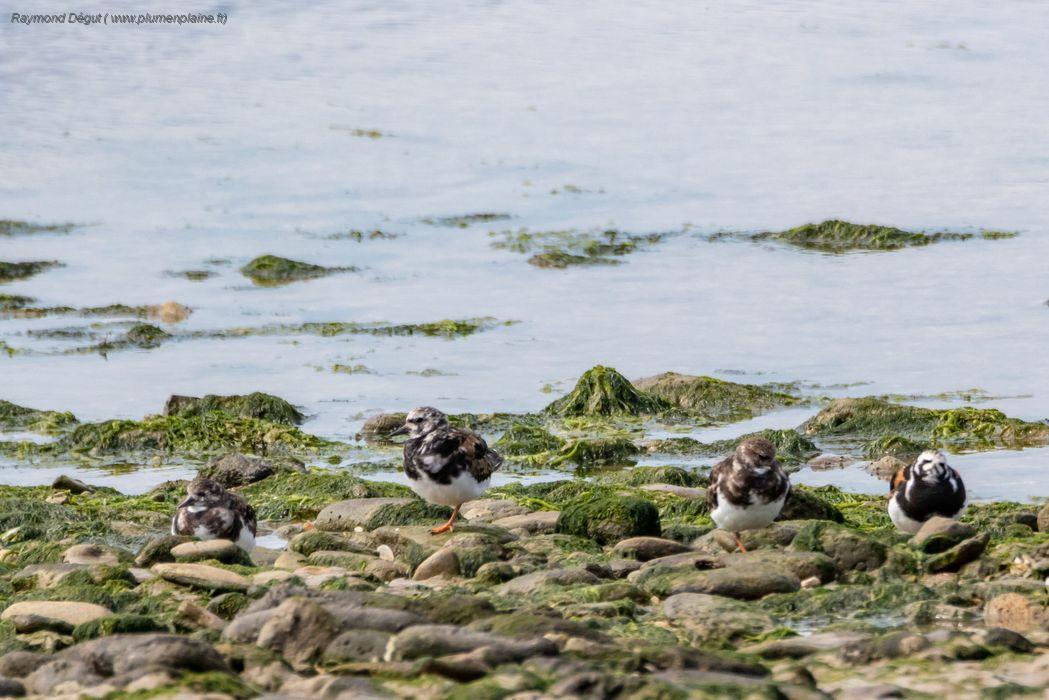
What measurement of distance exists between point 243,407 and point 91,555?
575 cm

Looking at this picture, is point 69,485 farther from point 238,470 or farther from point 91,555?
point 91,555

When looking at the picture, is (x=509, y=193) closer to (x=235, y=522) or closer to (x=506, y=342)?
(x=506, y=342)

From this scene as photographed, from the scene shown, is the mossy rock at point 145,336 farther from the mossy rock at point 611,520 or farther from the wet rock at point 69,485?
the mossy rock at point 611,520

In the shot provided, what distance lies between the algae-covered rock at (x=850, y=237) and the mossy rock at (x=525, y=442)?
373 inches

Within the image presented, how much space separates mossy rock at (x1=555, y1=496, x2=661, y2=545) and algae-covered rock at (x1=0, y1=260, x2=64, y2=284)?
1467 cm

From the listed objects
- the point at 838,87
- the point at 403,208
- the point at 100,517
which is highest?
the point at 838,87

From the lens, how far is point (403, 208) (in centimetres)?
2688

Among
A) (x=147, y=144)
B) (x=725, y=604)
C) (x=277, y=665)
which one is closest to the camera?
(x=277, y=665)

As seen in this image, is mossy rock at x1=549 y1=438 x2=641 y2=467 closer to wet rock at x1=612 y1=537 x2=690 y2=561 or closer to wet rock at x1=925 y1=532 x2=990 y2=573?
wet rock at x1=612 y1=537 x2=690 y2=561

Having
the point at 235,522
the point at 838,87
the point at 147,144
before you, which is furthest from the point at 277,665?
the point at 838,87

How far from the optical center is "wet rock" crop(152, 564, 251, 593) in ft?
30.6

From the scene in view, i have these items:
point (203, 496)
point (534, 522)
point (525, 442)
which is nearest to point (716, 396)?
point (525, 442)

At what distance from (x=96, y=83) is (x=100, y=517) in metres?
23.8

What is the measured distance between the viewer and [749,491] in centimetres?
1023
